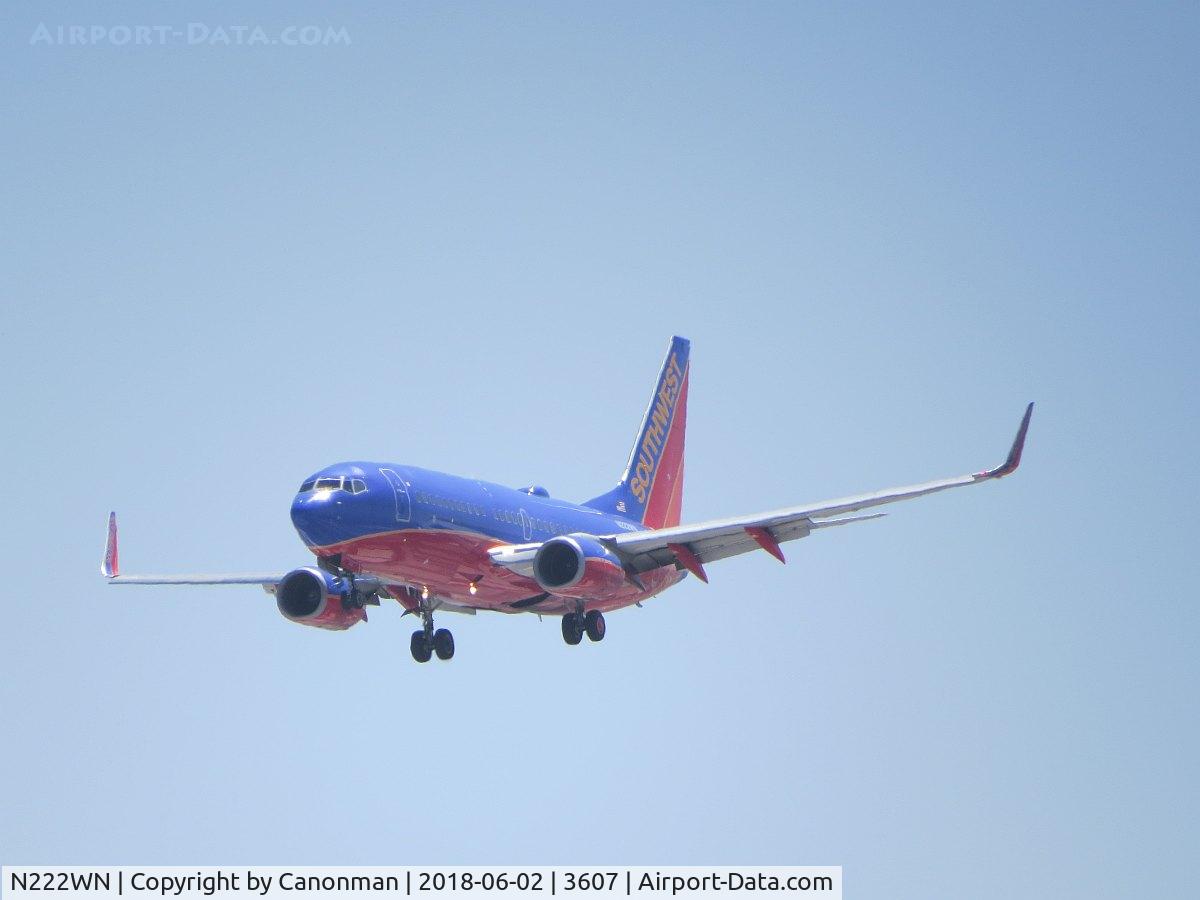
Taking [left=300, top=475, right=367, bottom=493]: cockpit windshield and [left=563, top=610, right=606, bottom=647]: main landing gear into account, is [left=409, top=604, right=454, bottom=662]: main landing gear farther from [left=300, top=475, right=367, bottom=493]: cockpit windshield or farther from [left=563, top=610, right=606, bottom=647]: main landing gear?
[left=300, top=475, right=367, bottom=493]: cockpit windshield

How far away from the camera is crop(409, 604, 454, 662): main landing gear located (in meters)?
62.2

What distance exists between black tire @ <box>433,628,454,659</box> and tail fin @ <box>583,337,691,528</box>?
9602mm

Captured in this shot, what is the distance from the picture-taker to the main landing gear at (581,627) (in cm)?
6291

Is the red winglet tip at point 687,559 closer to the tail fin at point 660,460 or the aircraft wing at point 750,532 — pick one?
the aircraft wing at point 750,532

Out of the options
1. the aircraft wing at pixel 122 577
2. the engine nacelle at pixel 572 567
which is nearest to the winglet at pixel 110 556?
the aircraft wing at pixel 122 577

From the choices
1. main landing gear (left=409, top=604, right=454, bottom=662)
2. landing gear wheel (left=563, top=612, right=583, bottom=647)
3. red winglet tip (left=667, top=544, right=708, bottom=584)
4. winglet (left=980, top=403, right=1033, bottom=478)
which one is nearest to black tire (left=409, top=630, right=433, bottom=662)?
main landing gear (left=409, top=604, right=454, bottom=662)

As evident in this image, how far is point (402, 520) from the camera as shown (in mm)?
55469

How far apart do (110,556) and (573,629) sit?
1721cm

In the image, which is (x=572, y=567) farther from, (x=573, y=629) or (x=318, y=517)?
(x=318, y=517)

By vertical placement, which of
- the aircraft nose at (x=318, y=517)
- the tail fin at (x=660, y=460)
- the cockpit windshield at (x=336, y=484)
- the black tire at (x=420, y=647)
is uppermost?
the tail fin at (x=660, y=460)

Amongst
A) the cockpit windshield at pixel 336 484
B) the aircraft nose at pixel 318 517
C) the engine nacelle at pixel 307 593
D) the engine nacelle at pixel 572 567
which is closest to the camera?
the aircraft nose at pixel 318 517

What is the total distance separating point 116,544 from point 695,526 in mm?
21366

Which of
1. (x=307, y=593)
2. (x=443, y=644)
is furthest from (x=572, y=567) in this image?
(x=307, y=593)

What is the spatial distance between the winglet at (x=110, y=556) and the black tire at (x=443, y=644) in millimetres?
13394
